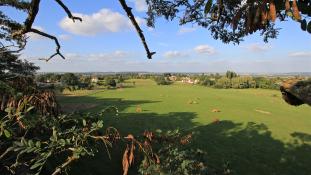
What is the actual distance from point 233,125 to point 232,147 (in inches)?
392

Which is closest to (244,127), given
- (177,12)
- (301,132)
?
(301,132)

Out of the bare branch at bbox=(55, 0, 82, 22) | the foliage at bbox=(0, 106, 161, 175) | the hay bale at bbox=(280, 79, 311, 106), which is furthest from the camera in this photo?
the hay bale at bbox=(280, 79, 311, 106)

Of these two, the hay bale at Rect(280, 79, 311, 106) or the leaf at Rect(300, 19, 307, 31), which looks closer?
the leaf at Rect(300, 19, 307, 31)

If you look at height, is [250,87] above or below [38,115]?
below

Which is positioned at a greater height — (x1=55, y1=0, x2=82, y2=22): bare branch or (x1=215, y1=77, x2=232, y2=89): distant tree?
(x1=55, y1=0, x2=82, y2=22): bare branch

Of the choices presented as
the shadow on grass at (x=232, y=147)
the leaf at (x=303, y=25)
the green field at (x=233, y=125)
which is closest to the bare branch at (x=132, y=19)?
the leaf at (x=303, y=25)

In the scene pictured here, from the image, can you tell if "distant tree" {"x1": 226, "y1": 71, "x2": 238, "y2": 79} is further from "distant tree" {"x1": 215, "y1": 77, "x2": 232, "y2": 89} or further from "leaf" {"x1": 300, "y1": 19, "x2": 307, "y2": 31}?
"leaf" {"x1": 300, "y1": 19, "x2": 307, "y2": 31}

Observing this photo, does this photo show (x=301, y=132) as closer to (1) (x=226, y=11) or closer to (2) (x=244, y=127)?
(2) (x=244, y=127)

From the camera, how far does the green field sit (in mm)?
26562

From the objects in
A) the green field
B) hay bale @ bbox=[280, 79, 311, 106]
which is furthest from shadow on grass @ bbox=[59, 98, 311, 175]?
hay bale @ bbox=[280, 79, 311, 106]

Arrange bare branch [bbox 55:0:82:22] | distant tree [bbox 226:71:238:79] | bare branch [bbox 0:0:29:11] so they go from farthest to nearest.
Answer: distant tree [bbox 226:71:238:79], bare branch [bbox 0:0:29:11], bare branch [bbox 55:0:82:22]

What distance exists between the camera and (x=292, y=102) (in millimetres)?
3297

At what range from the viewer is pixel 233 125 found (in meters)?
40.0

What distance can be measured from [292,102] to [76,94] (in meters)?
53.8
